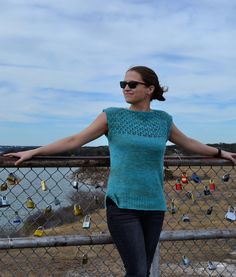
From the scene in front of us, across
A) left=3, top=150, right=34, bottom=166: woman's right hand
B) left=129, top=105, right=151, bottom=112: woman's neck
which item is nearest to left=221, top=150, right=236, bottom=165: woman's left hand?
left=129, top=105, right=151, bottom=112: woman's neck

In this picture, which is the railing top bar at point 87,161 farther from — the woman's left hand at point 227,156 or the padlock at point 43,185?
the padlock at point 43,185

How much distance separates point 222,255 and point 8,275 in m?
3.85

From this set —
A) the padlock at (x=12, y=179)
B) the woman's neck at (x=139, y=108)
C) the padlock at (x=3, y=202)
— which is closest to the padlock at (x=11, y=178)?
the padlock at (x=12, y=179)

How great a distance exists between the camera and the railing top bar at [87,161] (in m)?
3.38

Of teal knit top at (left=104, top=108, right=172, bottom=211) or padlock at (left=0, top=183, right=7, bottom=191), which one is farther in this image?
padlock at (left=0, top=183, right=7, bottom=191)

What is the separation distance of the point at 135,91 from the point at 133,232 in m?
0.87

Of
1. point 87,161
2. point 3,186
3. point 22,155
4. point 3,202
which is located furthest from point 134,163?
point 3,202

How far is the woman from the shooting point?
3.10 meters

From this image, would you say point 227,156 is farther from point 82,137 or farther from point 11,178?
point 11,178

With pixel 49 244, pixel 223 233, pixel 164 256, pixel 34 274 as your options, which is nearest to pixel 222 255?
pixel 164 256

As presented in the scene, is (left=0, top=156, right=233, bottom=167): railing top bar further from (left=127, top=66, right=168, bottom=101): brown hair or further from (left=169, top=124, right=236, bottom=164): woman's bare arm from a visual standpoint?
(left=127, top=66, right=168, bottom=101): brown hair

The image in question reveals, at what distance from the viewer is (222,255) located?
30.8 ft

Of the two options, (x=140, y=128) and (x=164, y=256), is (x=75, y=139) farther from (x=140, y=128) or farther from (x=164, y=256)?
(x=164, y=256)

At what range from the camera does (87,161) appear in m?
3.55
